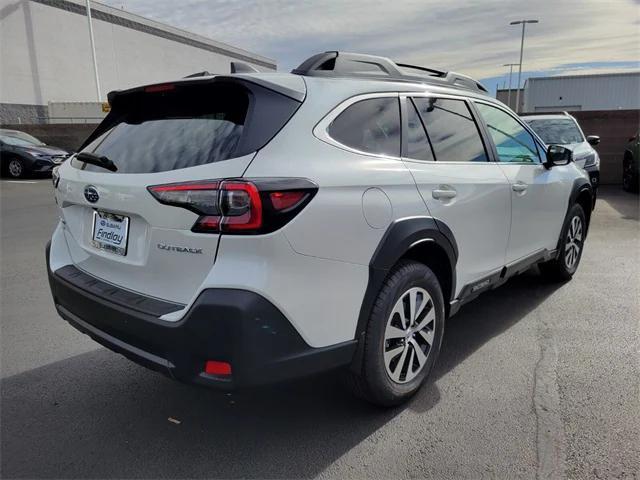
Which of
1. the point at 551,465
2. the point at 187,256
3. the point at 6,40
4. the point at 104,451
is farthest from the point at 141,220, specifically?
the point at 6,40

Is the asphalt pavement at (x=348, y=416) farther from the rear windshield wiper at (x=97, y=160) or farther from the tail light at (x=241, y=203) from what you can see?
the rear windshield wiper at (x=97, y=160)

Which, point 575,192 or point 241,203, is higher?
point 241,203

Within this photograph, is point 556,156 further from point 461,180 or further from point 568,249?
point 461,180

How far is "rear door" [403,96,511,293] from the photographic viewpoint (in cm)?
294

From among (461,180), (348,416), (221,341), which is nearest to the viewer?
(221,341)

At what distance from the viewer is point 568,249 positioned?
5035 millimetres

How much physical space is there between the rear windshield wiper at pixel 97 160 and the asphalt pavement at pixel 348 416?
1329 mm

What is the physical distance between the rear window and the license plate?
0.24 metres

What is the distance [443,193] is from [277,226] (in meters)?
1.26

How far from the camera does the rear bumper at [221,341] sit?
2039mm

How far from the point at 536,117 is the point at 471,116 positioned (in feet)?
26.2

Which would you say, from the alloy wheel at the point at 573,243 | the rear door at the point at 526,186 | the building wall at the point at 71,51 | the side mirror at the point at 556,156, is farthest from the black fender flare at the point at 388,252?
the building wall at the point at 71,51

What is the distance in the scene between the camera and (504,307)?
453 cm

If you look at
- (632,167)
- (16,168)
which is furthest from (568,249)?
(16,168)
